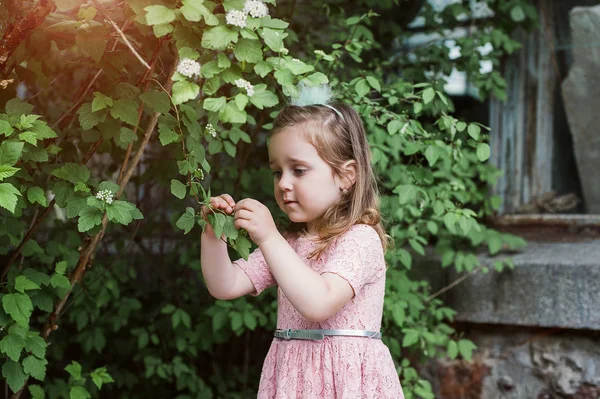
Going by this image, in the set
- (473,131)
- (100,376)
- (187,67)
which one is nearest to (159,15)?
(187,67)

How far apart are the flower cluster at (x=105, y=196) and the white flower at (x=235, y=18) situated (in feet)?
2.04

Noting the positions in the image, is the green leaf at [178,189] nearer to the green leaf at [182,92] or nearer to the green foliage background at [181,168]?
the green foliage background at [181,168]

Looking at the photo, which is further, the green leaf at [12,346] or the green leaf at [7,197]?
the green leaf at [12,346]

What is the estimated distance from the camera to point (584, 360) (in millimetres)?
3223

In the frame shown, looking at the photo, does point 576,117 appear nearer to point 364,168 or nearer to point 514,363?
point 514,363

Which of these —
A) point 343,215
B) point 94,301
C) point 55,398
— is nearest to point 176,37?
point 343,215

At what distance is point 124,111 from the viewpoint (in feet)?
6.23

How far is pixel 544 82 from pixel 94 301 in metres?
2.43

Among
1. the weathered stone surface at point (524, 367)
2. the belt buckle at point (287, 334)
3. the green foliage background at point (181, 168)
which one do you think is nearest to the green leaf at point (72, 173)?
the green foliage background at point (181, 168)

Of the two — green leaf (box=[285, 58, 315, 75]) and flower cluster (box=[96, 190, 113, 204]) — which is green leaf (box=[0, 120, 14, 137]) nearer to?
flower cluster (box=[96, 190, 113, 204])

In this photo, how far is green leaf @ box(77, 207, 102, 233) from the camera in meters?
1.87

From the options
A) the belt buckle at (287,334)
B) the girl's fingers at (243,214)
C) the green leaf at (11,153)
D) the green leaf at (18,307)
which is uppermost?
the green leaf at (11,153)

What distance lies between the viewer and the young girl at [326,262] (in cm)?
200

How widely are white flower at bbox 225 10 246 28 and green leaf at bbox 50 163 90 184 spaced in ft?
2.34
